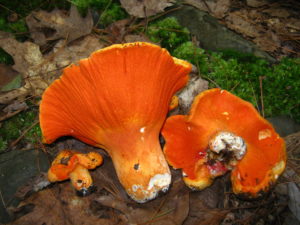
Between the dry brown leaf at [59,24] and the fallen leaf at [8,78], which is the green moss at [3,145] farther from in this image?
the dry brown leaf at [59,24]

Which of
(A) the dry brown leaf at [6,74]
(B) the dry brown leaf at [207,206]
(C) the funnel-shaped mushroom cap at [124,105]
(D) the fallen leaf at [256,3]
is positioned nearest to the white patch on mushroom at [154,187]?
(C) the funnel-shaped mushroom cap at [124,105]

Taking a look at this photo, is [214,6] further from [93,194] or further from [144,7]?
[93,194]

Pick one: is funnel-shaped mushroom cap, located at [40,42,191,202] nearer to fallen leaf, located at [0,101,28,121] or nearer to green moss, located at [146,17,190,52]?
fallen leaf, located at [0,101,28,121]

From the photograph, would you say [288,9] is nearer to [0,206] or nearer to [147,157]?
[147,157]

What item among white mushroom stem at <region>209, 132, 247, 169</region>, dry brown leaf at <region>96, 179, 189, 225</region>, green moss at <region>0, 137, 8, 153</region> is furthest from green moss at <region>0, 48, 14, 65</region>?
white mushroom stem at <region>209, 132, 247, 169</region>

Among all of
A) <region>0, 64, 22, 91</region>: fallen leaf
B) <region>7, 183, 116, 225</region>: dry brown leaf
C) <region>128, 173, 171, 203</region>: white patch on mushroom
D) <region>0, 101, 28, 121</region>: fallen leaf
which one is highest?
<region>0, 64, 22, 91</region>: fallen leaf

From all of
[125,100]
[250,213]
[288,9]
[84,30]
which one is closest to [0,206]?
[125,100]

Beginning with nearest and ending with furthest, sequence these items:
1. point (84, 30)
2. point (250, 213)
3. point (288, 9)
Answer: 1. point (250, 213)
2. point (84, 30)
3. point (288, 9)
